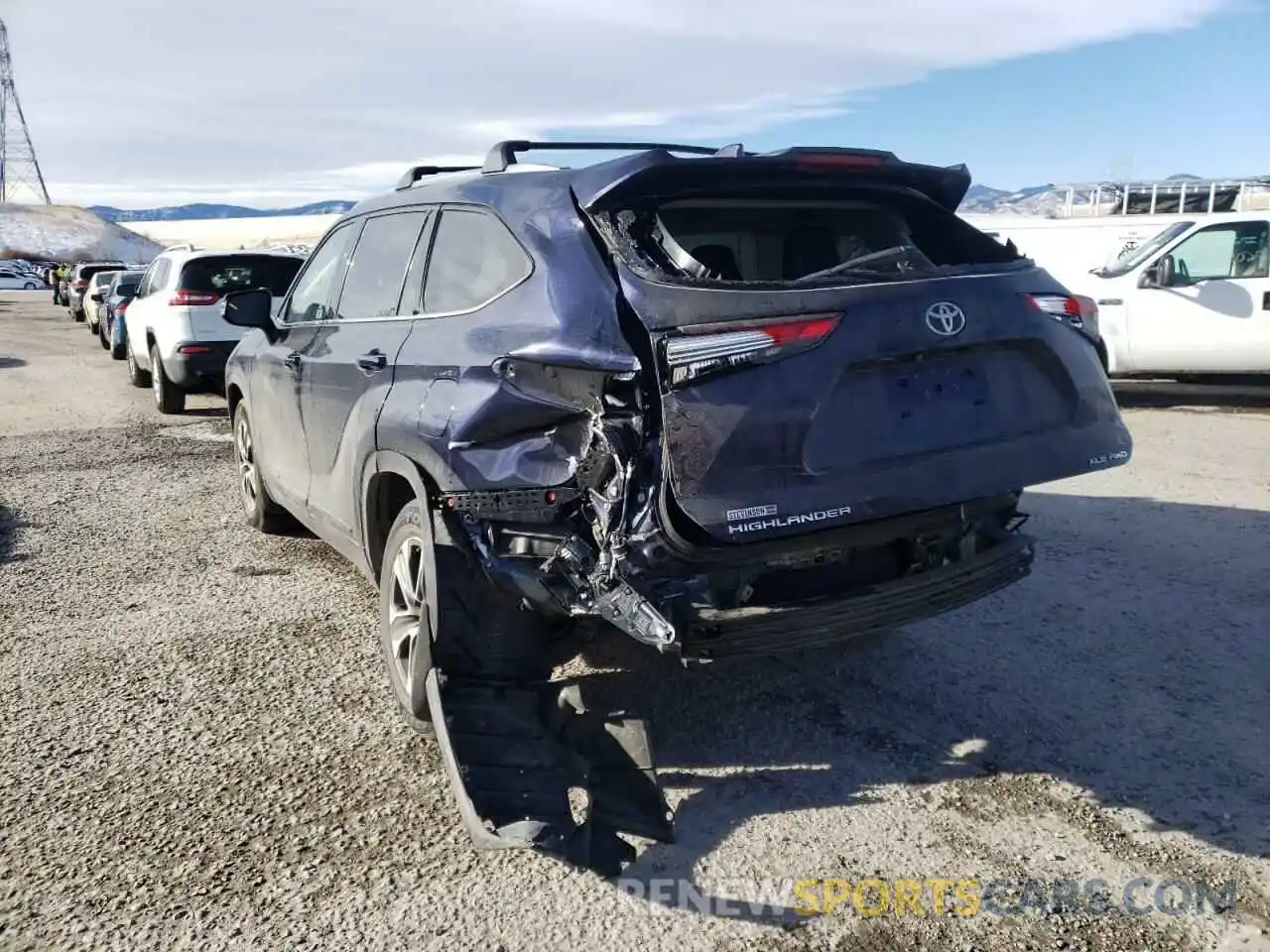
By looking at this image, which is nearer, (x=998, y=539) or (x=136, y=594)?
(x=998, y=539)

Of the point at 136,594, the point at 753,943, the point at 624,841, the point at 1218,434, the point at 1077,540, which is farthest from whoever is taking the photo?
the point at 1218,434

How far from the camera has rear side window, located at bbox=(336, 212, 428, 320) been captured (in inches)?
167

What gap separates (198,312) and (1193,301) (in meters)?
10.2

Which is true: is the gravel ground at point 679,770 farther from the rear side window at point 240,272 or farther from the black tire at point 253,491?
the rear side window at point 240,272

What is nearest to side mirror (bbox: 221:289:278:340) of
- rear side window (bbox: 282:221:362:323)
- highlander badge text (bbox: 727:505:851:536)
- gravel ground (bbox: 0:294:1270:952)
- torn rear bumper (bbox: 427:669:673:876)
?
rear side window (bbox: 282:221:362:323)

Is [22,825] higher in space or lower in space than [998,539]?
lower

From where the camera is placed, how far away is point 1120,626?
15.6 feet

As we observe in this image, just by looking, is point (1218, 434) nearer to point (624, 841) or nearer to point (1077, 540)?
point (1077, 540)

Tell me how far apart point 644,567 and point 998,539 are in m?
1.45

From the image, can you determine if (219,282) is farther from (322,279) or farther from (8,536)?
(322,279)

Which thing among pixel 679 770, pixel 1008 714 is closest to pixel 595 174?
pixel 679 770

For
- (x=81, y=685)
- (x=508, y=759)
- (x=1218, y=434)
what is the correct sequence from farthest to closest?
(x=1218, y=434) < (x=81, y=685) < (x=508, y=759)

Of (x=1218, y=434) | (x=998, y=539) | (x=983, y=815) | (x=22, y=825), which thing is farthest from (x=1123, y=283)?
(x=22, y=825)

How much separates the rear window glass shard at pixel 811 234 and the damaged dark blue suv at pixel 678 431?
0.01m
